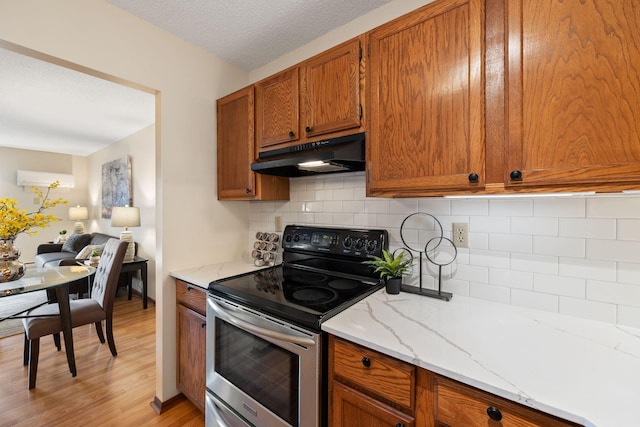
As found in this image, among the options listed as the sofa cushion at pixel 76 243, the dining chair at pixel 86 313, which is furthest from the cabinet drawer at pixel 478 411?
the sofa cushion at pixel 76 243

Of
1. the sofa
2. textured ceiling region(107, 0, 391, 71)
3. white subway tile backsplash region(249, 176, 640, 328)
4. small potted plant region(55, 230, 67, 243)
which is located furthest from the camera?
small potted plant region(55, 230, 67, 243)

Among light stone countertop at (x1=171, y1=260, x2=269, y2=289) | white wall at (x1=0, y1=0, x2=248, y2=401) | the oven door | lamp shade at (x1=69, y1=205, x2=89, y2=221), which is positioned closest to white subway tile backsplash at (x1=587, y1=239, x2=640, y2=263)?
the oven door

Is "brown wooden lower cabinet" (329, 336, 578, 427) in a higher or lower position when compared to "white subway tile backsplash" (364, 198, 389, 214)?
lower

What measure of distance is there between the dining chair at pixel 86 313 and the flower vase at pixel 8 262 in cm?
33

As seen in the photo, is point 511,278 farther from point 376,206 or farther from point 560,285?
point 376,206

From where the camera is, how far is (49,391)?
1.97 metres

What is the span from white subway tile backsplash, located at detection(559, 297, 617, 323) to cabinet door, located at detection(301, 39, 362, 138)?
45.4 inches

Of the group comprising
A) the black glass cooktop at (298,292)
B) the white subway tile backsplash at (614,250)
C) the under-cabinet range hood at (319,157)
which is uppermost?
the under-cabinet range hood at (319,157)

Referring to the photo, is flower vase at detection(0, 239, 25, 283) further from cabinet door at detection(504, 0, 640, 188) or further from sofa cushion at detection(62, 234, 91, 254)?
cabinet door at detection(504, 0, 640, 188)

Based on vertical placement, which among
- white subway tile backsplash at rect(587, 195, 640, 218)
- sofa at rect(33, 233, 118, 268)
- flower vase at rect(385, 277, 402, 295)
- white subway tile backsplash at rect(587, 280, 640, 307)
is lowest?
sofa at rect(33, 233, 118, 268)

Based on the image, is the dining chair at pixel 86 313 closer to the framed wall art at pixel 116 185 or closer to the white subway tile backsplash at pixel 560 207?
the framed wall art at pixel 116 185

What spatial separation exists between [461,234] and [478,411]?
78 cm

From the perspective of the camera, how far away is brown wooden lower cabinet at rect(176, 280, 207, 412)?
5.39ft

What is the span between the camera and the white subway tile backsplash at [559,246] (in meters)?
1.07
